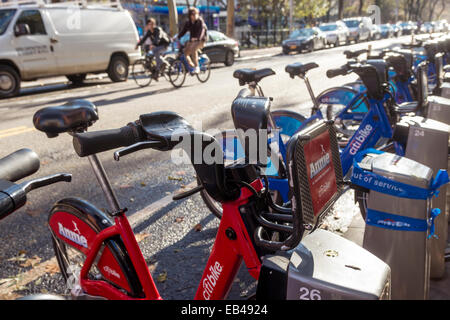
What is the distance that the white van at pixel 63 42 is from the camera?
11.5m

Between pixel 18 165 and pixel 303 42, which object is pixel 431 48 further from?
pixel 303 42

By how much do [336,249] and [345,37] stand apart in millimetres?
31145

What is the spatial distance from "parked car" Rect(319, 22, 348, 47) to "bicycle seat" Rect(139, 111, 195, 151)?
27.7 meters

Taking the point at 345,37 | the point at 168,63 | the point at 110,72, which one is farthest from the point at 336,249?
the point at 345,37

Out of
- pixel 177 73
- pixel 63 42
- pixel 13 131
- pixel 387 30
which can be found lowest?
pixel 13 131

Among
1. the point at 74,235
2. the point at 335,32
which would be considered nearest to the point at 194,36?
the point at 74,235

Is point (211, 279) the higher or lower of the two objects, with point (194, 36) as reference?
lower

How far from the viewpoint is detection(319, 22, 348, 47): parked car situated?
27.8 m

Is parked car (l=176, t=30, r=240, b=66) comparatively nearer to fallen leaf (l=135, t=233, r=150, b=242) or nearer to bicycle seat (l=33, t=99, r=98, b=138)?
fallen leaf (l=135, t=233, r=150, b=242)

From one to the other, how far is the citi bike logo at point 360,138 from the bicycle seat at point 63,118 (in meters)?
2.67

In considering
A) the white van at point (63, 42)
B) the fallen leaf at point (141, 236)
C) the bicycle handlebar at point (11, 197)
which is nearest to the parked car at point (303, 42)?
the white van at point (63, 42)

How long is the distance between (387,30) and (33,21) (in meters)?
34.5

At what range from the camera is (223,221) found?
1.82 meters

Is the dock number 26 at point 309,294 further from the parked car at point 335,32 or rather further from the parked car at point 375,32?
the parked car at point 375,32
